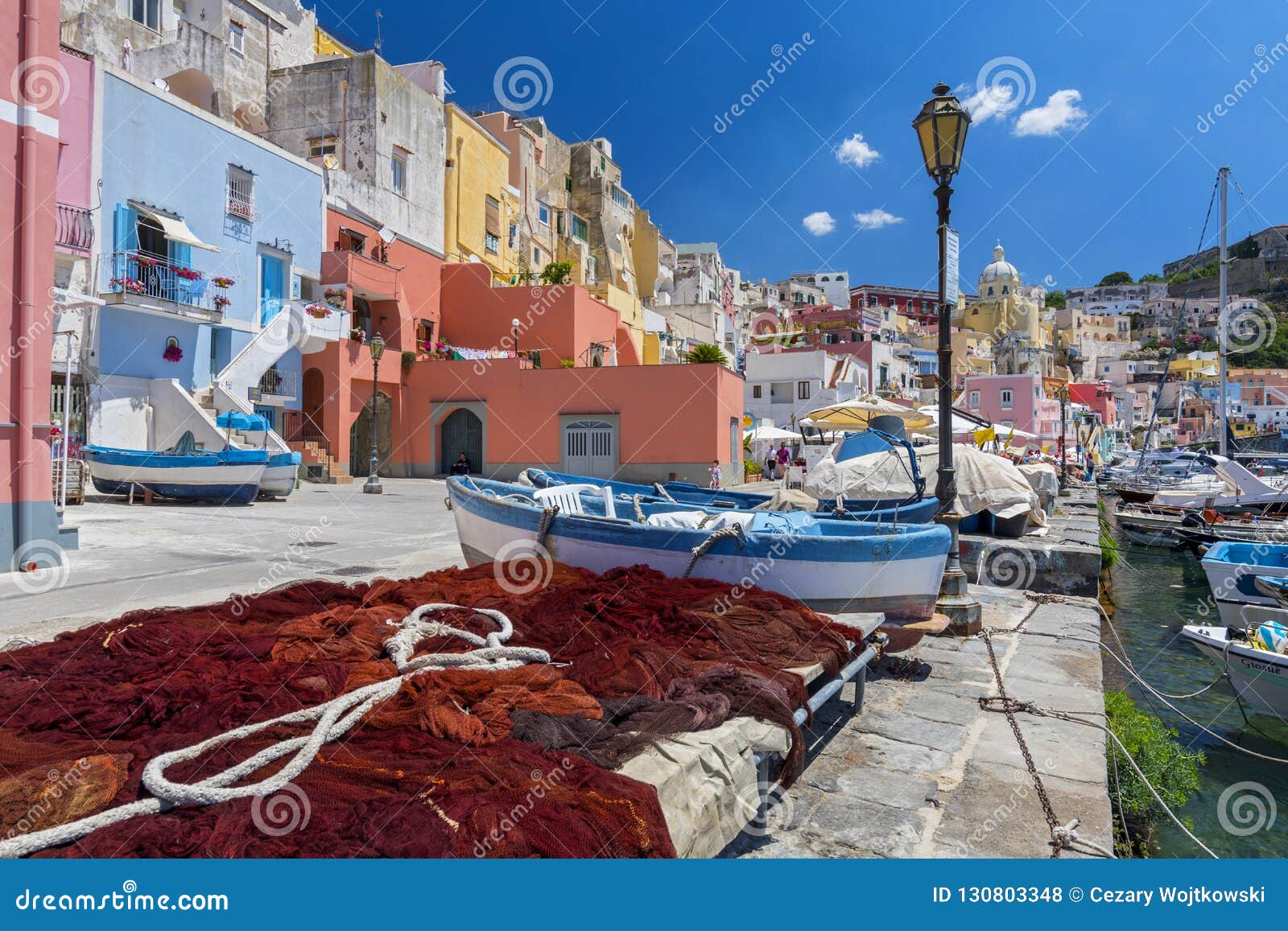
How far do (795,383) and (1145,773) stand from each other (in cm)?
3938

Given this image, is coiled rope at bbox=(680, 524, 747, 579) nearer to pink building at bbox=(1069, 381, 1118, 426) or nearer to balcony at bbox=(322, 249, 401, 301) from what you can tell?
balcony at bbox=(322, 249, 401, 301)

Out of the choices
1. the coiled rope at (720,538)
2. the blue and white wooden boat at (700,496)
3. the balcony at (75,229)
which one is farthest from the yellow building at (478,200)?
the coiled rope at (720,538)

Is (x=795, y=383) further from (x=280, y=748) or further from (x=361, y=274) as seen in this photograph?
(x=280, y=748)

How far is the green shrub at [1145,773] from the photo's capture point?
16.3ft

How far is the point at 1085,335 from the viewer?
113 m

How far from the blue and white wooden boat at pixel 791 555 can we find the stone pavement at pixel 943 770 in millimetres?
635

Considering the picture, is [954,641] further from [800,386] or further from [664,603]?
[800,386]

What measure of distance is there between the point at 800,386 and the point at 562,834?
4274cm

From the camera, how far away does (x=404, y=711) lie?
126 inches

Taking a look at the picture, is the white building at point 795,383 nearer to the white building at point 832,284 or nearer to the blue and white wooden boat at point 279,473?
the blue and white wooden boat at point 279,473

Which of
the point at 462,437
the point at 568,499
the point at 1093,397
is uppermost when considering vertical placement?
the point at 1093,397

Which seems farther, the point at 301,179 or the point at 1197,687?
the point at 301,179

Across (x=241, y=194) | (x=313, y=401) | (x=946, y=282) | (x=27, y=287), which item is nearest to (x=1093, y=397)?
(x=313, y=401)

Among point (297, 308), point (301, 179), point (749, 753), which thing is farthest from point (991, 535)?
point (301, 179)
